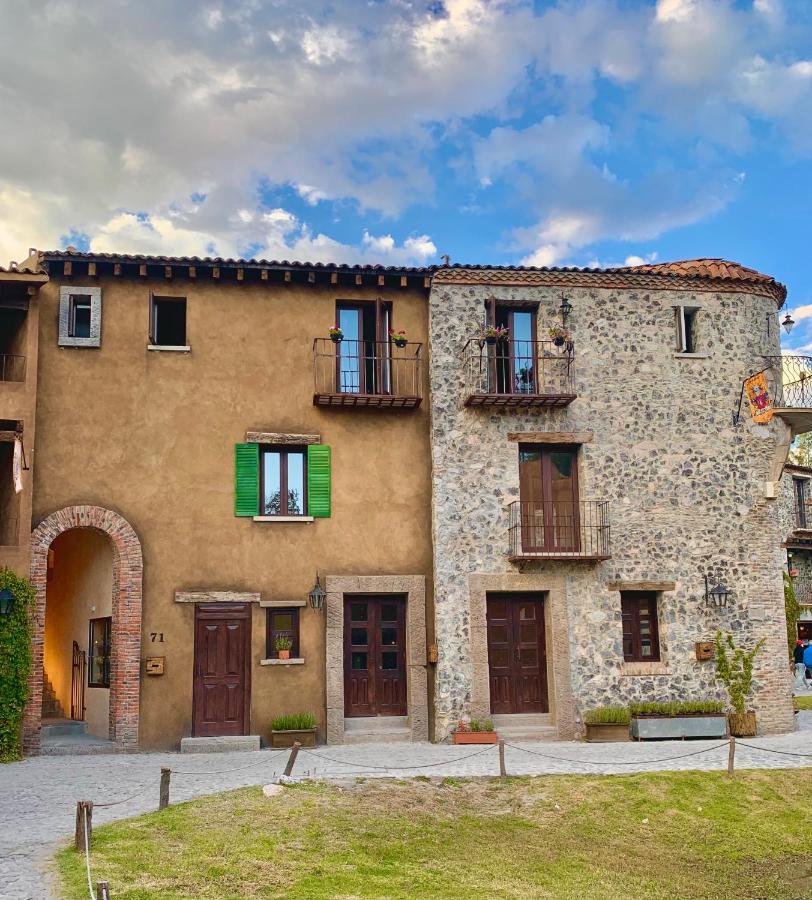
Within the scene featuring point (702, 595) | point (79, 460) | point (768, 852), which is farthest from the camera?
point (702, 595)

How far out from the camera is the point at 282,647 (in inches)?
787

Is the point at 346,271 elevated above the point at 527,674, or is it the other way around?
the point at 346,271

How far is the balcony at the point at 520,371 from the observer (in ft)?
69.4

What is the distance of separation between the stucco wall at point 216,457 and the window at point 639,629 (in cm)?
444

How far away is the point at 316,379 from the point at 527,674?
7601 millimetres

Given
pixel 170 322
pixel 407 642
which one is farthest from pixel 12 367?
pixel 407 642

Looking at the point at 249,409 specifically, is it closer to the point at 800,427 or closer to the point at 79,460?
the point at 79,460

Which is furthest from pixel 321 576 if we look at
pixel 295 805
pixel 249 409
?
pixel 295 805

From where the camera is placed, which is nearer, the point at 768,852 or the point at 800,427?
the point at 768,852

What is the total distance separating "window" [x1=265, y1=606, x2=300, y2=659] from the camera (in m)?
20.1

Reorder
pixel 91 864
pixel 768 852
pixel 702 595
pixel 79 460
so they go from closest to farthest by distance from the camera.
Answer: pixel 91 864 → pixel 768 852 → pixel 79 460 → pixel 702 595

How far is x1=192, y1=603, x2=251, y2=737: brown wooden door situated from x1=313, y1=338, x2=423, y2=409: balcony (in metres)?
4.78

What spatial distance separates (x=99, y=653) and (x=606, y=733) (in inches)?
426

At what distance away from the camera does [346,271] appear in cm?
2111
